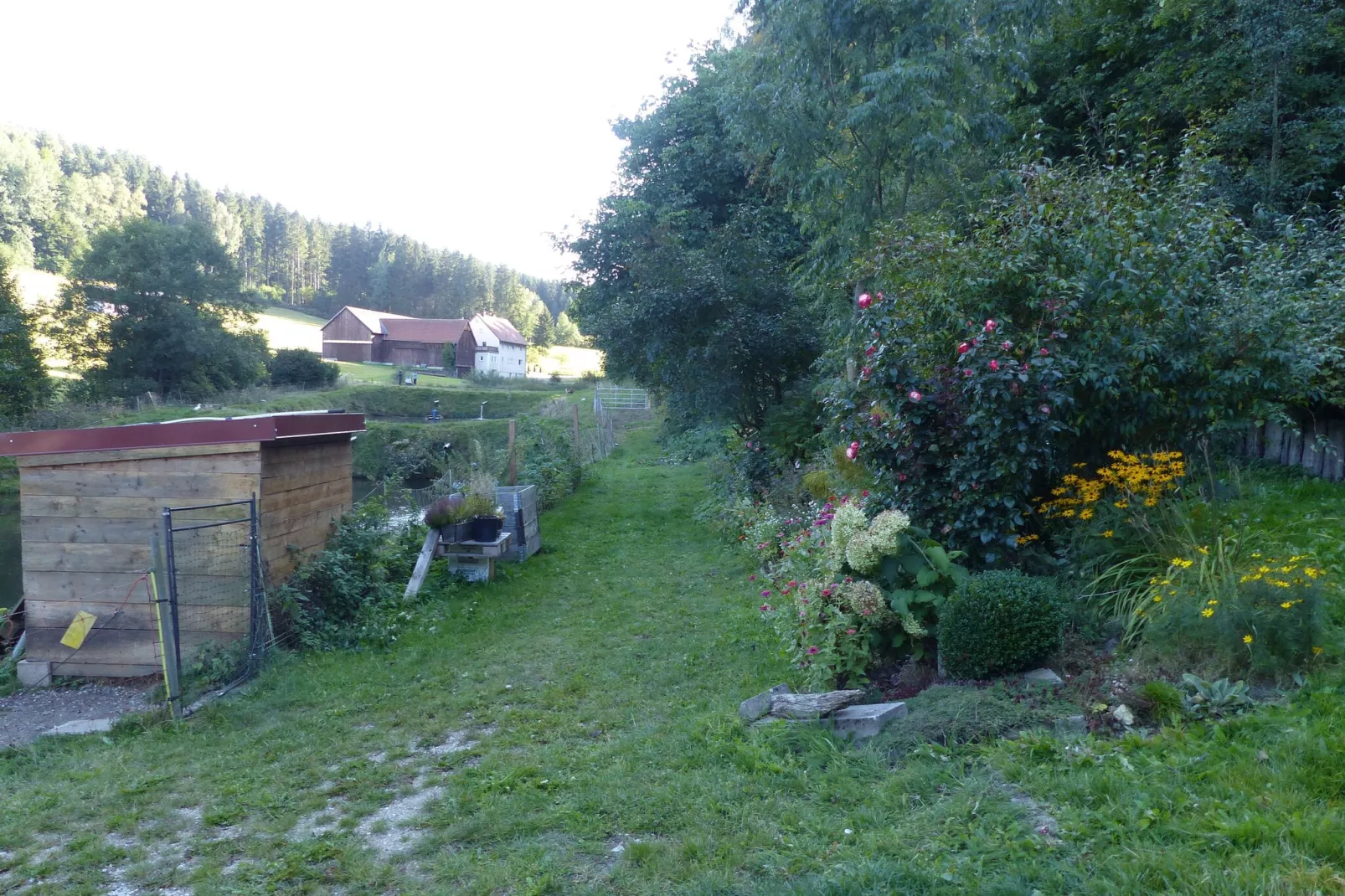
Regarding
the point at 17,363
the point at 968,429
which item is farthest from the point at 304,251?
the point at 968,429

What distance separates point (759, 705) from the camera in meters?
4.64

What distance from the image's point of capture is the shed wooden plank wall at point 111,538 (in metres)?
6.62

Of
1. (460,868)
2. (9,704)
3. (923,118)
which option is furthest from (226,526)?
(923,118)

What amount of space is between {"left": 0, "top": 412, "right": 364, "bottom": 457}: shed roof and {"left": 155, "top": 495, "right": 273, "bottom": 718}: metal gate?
0.56 metres

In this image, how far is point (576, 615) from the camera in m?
8.09

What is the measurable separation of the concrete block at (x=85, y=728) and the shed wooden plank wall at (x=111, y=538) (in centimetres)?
97

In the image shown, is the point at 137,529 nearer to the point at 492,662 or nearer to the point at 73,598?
the point at 73,598

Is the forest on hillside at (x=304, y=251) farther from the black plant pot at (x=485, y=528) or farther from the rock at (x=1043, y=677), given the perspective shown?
the rock at (x=1043, y=677)

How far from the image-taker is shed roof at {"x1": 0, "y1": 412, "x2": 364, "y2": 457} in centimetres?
655

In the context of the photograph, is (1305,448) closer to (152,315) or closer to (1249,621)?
(1249,621)

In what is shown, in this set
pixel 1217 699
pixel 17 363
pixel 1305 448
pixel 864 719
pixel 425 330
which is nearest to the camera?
pixel 1217 699

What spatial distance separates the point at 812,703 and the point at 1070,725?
126 cm

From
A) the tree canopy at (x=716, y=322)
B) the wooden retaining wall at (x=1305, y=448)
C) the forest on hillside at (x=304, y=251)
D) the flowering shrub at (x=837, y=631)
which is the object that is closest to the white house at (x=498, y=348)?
the forest on hillside at (x=304, y=251)

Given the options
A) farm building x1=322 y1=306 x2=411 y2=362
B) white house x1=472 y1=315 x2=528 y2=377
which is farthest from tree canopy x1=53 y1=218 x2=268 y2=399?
white house x1=472 y1=315 x2=528 y2=377
